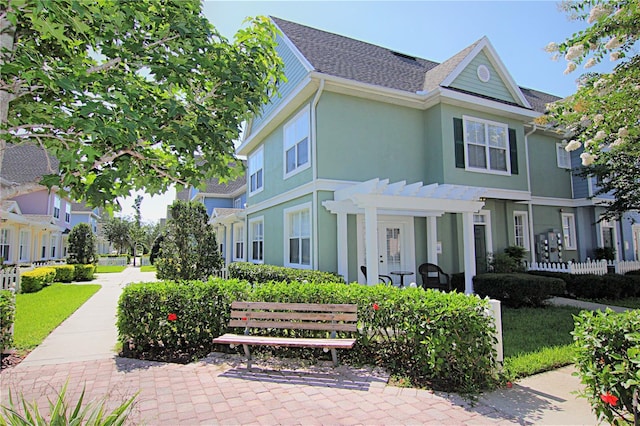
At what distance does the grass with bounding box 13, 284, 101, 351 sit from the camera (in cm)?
745

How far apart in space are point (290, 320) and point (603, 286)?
36.7ft

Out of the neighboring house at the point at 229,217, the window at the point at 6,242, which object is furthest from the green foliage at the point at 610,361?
the window at the point at 6,242

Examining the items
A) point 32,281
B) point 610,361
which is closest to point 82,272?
point 32,281

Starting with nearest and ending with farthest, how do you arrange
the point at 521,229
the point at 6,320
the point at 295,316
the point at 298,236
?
1. the point at 295,316
2. the point at 6,320
3. the point at 298,236
4. the point at 521,229

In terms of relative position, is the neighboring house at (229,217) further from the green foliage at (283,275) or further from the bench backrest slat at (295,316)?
the bench backrest slat at (295,316)

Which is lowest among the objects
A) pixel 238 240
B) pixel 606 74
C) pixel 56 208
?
pixel 238 240

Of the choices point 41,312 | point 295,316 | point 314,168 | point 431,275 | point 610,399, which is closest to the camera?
point 610,399

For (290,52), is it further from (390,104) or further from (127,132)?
(127,132)

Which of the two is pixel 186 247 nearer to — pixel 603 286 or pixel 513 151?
pixel 513 151

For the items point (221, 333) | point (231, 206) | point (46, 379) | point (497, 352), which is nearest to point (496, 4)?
point (497, 352)

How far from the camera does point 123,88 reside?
3.76 metres

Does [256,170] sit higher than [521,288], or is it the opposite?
[256,170]

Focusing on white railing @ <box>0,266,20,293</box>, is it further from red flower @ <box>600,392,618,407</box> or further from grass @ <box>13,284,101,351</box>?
red flower @ <box>600,392,618,407</box>

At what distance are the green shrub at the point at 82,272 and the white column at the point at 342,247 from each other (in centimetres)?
1880
